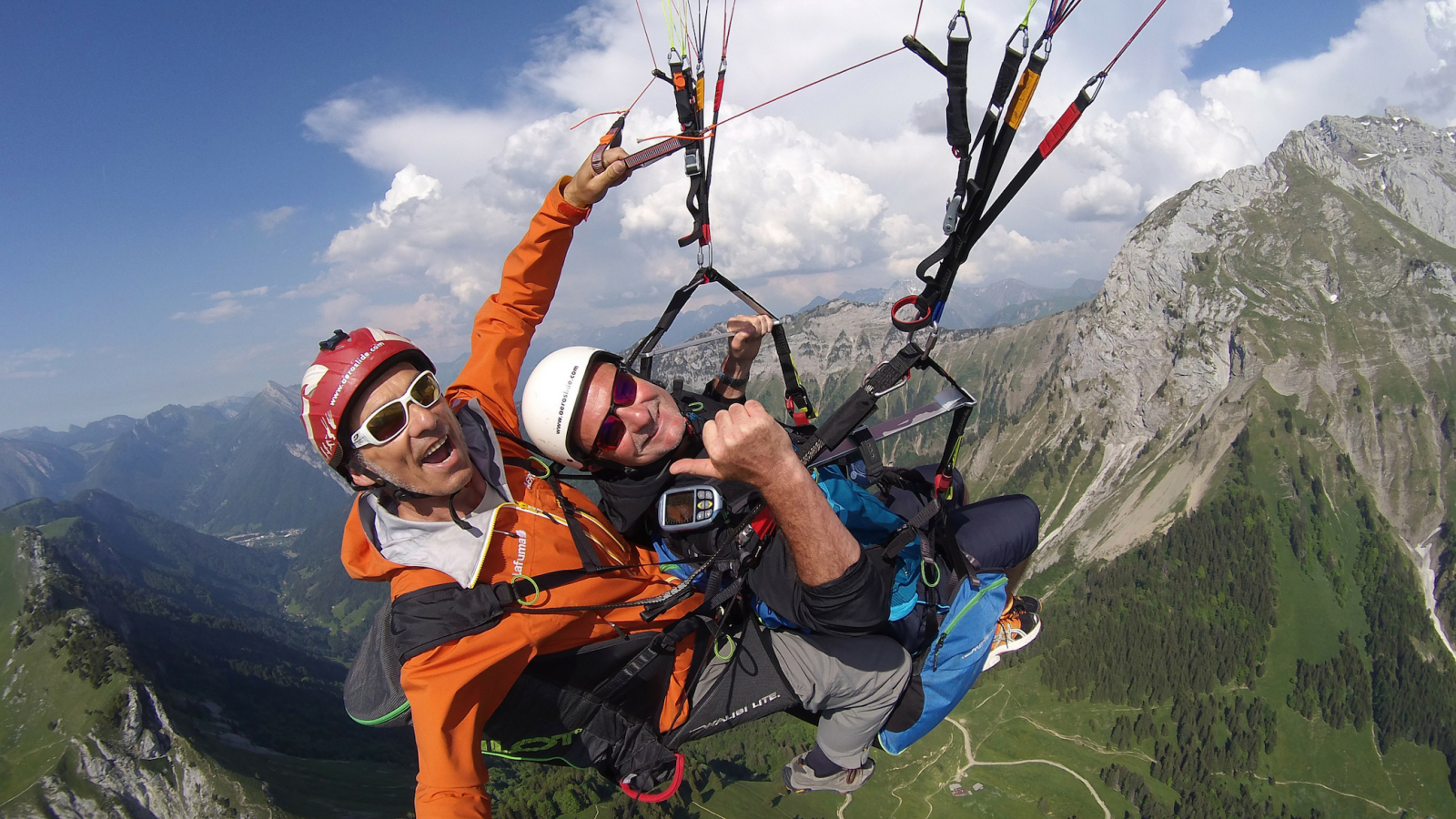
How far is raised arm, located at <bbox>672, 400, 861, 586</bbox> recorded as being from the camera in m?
3.37

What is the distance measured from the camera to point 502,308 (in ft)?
21.8

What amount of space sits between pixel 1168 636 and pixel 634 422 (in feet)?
478

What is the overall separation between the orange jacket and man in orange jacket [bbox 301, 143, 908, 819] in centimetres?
1

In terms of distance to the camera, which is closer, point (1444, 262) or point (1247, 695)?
point (1247, 695)

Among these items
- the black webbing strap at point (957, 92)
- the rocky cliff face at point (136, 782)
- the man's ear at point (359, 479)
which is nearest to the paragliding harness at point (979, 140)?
the black webbing strap at point (957, 92)

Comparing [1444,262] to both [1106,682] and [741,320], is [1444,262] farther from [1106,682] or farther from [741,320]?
[741,320]

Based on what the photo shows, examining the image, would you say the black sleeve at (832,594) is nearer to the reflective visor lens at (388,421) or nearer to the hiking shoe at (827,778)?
the reflective visor lens at (388,421)

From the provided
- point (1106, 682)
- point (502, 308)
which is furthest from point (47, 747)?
point (1106, 682)

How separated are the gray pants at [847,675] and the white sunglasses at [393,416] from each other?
140 inches

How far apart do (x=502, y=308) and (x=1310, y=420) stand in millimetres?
186678

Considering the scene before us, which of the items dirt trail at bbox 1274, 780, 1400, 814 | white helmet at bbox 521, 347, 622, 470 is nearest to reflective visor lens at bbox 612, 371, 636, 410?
white helmet at bbox 521, 347, 622, 470

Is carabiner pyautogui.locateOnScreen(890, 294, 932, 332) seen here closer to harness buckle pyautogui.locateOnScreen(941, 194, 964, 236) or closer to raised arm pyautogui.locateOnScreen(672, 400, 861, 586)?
harness buckle pyautogui.locateOnScreen(941, 194, 964, 236)

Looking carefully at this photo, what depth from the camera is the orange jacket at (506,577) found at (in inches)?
160

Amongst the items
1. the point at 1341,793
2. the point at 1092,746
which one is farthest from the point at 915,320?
the point at 1341,793
